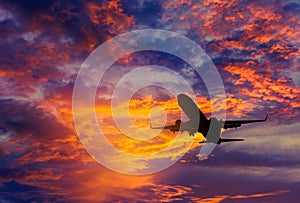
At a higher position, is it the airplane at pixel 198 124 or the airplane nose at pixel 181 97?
the airplane nose at pixel 181 97

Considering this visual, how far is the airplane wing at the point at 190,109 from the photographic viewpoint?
341 feet

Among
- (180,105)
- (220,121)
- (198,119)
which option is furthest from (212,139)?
(180,105)

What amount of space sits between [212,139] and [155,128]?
16.2m

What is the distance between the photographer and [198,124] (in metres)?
112

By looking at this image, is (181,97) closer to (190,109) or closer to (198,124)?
(190,109)

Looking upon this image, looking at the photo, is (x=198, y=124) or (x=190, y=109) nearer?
(x=190, y=109)

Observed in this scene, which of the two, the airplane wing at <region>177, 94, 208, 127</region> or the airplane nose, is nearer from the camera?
the airplane nose

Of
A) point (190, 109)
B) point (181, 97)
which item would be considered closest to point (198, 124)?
point (190, 109)

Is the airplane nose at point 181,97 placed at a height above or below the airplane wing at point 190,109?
above

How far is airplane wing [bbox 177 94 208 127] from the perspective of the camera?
104000mm

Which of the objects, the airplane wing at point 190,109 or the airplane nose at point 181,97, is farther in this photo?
the airplane wing at point 190,109

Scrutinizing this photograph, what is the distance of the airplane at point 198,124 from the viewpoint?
345ft

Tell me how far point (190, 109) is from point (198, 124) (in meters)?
7.23

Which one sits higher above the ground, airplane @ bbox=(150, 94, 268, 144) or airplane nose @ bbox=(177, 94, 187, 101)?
airplane nose @ bbox=(177, 94, 187, 101)
